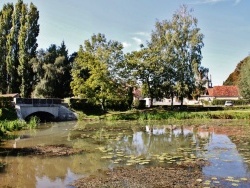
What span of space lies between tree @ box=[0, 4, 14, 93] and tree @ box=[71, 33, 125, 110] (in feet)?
50.5

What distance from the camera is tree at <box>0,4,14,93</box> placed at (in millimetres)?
A: 55969

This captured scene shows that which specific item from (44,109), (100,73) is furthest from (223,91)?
(44,109)

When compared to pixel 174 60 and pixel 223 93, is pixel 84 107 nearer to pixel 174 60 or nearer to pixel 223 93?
pixel 174 60

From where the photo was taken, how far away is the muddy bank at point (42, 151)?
725 inches

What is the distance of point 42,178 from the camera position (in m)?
12.9

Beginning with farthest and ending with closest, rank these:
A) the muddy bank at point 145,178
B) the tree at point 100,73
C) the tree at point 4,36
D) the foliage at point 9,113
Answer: the tree at point 4,36 < the tree at point 100,73 < the foliage at point 9,113 < the muddy bank at point 145,178

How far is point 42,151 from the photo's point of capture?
1941 cm

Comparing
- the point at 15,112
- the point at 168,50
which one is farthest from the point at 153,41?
the point at 15,112

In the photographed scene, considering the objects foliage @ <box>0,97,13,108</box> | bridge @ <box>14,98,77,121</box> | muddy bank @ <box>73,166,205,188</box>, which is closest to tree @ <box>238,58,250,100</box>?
bridge @ <box>14,98,77,121</box>

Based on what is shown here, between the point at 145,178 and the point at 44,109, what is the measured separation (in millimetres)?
33765

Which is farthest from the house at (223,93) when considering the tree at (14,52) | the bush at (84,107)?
the tree at (14,52)

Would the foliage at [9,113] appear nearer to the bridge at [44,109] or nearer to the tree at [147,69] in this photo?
the bridge at [44,109]

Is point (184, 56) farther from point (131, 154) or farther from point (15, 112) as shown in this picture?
point (131, 154)

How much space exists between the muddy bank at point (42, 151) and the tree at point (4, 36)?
3932 centimetres
